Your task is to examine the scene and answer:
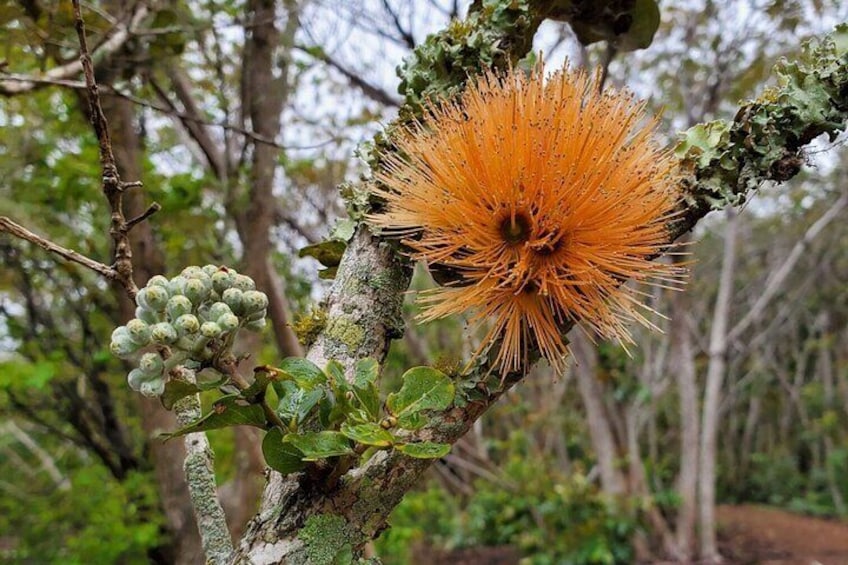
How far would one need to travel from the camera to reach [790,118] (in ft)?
2.02

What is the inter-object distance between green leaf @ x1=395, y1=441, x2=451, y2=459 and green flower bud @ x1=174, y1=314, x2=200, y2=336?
0.54 ft

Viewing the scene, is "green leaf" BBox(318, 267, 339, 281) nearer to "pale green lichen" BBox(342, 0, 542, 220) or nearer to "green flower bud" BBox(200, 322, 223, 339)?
"pale green lichen" BBox(342, 0, 542, 220)

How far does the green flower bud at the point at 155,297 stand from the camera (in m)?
0.48

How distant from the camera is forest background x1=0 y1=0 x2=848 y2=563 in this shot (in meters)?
2.27

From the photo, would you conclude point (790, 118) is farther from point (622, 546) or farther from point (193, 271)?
point (622, 546)

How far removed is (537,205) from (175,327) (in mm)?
323

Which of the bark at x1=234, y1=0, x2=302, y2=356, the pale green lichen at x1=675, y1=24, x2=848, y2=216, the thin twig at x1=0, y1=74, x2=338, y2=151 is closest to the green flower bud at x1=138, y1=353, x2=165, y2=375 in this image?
the pale green lichen at x1=675, y1=24, x2=848, y2=216

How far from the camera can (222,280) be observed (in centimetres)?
52

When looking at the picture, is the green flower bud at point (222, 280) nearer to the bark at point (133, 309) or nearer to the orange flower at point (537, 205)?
the orange flower at point (537, 205)

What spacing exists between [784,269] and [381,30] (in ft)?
11.3

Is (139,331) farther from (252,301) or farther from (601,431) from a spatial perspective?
(601,431)

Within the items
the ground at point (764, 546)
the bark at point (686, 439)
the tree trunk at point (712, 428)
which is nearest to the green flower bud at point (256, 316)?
→ the bark at point (686, 439)

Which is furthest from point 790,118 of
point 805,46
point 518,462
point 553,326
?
point 518,462

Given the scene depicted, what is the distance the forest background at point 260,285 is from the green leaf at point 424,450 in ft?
0.39
